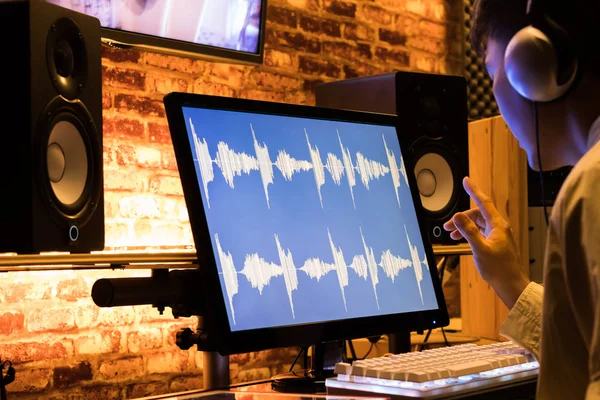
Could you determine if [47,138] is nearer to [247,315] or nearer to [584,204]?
[247,315]

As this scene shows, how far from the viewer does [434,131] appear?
6.77ft

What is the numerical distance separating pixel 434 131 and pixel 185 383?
3.54ft

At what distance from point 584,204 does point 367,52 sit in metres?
2.65

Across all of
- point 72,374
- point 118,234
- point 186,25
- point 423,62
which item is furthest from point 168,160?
point 423,62

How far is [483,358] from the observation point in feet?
4.03

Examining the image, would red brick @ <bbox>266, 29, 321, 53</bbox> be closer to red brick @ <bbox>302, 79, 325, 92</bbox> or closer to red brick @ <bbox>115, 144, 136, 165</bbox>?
red brick @ <bbox>302, 79, 325, 92</bbox>

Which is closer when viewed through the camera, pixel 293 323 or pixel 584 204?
pixel 584 204

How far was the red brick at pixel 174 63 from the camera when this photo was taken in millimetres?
2469

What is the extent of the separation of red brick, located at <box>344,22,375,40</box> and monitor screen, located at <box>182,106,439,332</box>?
1658 millimetres

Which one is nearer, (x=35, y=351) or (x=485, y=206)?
(x=485, y=206)

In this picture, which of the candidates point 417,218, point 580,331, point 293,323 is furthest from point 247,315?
point 580,331

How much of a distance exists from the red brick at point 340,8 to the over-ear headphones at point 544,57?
2.28 meters

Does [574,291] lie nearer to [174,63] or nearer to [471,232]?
[471,232]

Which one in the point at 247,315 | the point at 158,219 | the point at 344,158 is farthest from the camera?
the point at 158,219
